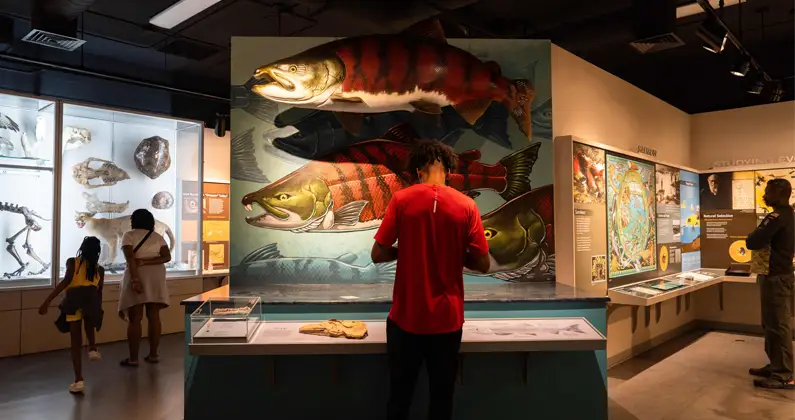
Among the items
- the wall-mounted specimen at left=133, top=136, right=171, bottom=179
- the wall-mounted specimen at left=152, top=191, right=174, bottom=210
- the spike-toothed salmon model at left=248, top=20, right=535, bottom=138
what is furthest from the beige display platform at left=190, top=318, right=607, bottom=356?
the wall-mounted specimen at left=133, top=136, right=171, bottom=179

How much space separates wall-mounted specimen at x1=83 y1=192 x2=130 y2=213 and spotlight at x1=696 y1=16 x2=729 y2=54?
6.30m

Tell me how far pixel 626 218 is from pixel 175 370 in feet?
14.2

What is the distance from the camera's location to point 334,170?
3664mm

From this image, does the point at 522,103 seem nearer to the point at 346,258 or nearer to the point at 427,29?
the point at 427,29

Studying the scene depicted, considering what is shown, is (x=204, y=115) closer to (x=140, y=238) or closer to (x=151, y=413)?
(x=140, y=238)

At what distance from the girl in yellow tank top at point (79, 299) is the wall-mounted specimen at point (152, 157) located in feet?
7.57

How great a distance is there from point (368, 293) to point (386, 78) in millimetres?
1423

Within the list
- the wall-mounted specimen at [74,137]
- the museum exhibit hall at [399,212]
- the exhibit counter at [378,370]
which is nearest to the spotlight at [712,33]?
the museum exhibit hall at [399,212]

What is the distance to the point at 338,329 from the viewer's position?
2650 mm

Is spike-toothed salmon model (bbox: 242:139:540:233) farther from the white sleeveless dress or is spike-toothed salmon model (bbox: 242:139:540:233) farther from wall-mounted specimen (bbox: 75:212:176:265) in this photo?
wall-mounted specimen (bbox: 75:212:176:265)

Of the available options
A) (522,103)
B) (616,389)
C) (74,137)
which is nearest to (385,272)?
(522,103)

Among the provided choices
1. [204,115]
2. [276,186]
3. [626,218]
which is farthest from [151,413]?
[204,115]

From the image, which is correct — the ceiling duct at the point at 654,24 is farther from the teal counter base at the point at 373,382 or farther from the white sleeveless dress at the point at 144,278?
the white sleeveless dress at the point at 144,278

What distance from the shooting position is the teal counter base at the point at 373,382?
2.86 m
